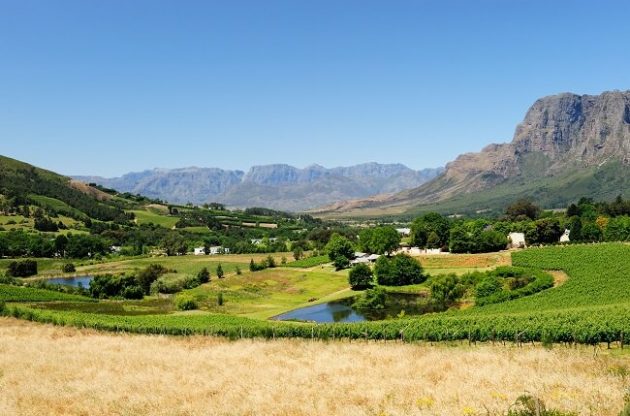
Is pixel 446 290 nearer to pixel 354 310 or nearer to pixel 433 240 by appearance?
pixel 354 310

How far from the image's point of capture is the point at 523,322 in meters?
51.2

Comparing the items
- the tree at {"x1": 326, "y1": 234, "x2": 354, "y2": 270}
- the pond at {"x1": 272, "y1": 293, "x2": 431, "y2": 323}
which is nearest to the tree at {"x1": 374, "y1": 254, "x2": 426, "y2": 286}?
the pond at {"x1": 272, "y1": 293, "x2": 431, "y2": 323}

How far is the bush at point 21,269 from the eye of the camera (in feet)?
536

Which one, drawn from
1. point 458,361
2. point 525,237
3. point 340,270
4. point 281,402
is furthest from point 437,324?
point 525,237

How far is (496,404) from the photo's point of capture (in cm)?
1698

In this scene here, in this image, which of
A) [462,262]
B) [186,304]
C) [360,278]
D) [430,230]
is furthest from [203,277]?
[462,262]

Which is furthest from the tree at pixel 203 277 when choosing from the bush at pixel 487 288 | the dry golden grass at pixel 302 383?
the dry golden grass at pixel 302 383

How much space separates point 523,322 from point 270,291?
273 ft

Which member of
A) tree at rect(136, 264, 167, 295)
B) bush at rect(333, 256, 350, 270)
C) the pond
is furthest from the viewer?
bush at rect(333, 256, 350, 270)

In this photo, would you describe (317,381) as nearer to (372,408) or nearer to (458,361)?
(372,408)

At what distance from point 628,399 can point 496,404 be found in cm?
375

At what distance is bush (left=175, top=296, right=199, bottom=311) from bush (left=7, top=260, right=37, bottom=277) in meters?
83.8

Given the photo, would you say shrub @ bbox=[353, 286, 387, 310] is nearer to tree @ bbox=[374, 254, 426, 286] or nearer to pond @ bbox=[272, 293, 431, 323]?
pond @ bbox=[272, 293, 431, 323]

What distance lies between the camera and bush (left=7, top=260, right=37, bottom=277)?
164m
